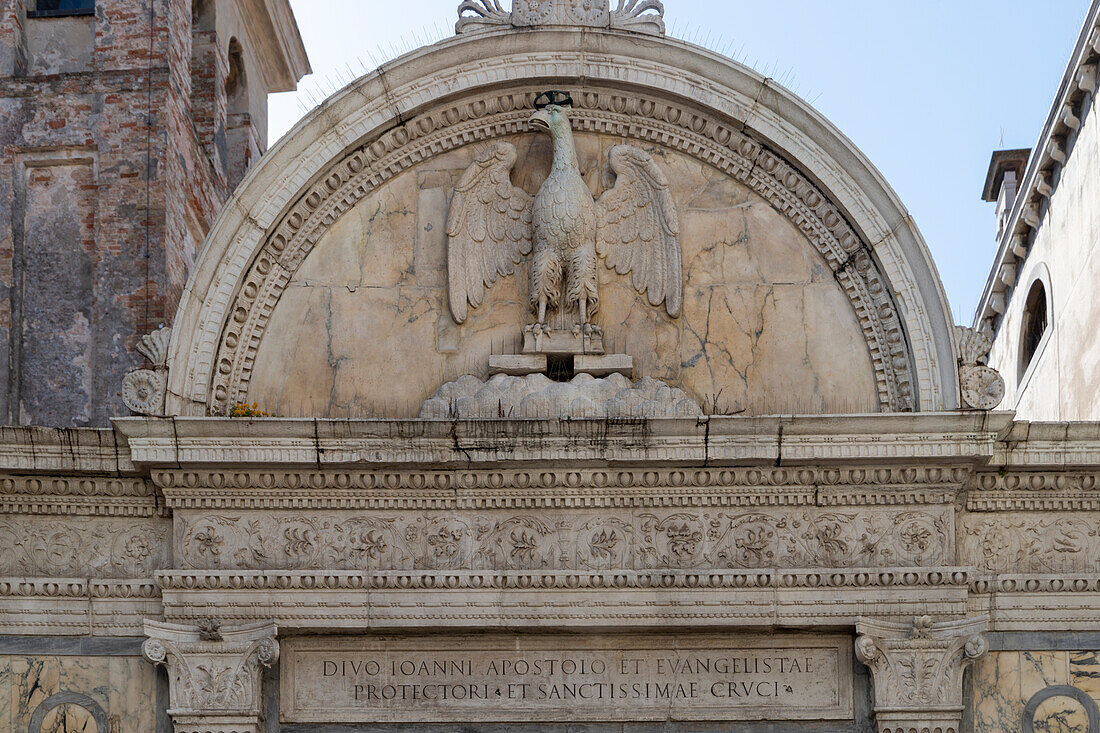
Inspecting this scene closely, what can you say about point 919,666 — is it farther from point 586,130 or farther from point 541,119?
point 541,119

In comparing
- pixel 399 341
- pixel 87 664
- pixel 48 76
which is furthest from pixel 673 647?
pixel 48 76

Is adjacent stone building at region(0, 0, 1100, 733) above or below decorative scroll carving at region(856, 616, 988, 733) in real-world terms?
above

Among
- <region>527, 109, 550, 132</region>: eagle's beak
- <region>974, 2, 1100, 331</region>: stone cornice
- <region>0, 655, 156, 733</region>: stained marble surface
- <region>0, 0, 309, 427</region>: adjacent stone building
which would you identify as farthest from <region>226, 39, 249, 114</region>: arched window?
<region>974, 2, 1100, 331</region>: stone cornice

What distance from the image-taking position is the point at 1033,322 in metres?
19.2

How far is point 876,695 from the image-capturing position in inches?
408

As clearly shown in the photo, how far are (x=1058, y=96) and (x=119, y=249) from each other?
9.27 m

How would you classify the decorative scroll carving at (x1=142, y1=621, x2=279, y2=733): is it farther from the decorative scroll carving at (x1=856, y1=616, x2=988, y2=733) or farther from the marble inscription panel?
the decorative scroll carving at (x1=856, y1=616, x2=988, y2=733)

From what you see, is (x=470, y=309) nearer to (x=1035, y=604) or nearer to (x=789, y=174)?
(x=789, y=174)

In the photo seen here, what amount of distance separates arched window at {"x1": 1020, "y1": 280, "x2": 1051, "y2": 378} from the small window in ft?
34.4

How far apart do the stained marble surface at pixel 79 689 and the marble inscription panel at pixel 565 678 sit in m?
0.94

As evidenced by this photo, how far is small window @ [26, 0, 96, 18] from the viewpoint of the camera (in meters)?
14.4

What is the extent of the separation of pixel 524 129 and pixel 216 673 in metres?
4.23

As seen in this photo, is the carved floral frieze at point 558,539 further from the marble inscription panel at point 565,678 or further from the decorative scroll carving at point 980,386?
the decorative scroll carving at point 980,386

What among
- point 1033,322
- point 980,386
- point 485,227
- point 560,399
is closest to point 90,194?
Answer: point 485,227
